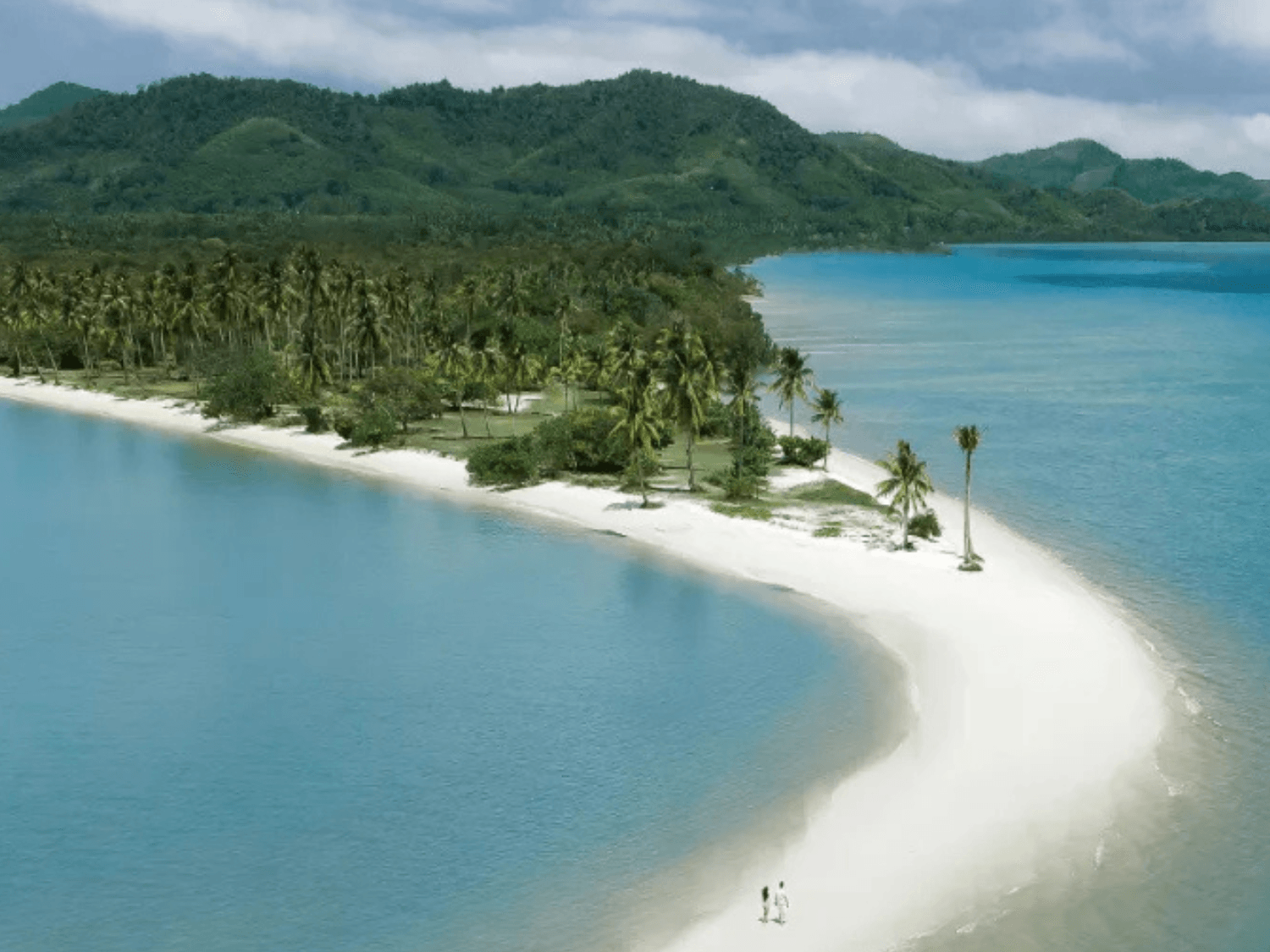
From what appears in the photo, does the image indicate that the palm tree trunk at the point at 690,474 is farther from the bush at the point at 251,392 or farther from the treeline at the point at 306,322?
the bush at the point at 251,392

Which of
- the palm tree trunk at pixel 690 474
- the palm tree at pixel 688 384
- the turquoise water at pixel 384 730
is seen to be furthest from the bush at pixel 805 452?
the turquoise water at pixel 384 730

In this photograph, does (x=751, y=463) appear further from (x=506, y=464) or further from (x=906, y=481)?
(x=906, y=481)

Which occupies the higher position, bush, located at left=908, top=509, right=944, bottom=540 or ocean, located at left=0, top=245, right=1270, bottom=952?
bush, located at left=908, top=509, right=944, bottom=540

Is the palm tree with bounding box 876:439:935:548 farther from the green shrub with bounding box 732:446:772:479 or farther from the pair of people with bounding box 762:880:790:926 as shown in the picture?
the pair of people with bounding box 762:880:790:926

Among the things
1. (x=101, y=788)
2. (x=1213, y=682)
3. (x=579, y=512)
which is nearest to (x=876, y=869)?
(x=1213, y=682)

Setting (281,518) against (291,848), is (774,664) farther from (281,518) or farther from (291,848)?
(281,518)

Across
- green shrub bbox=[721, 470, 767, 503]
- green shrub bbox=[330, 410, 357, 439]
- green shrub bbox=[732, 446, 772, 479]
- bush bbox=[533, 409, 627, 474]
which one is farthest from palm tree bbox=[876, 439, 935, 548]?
green shrub bbox=[330, 410, 357, 439]
